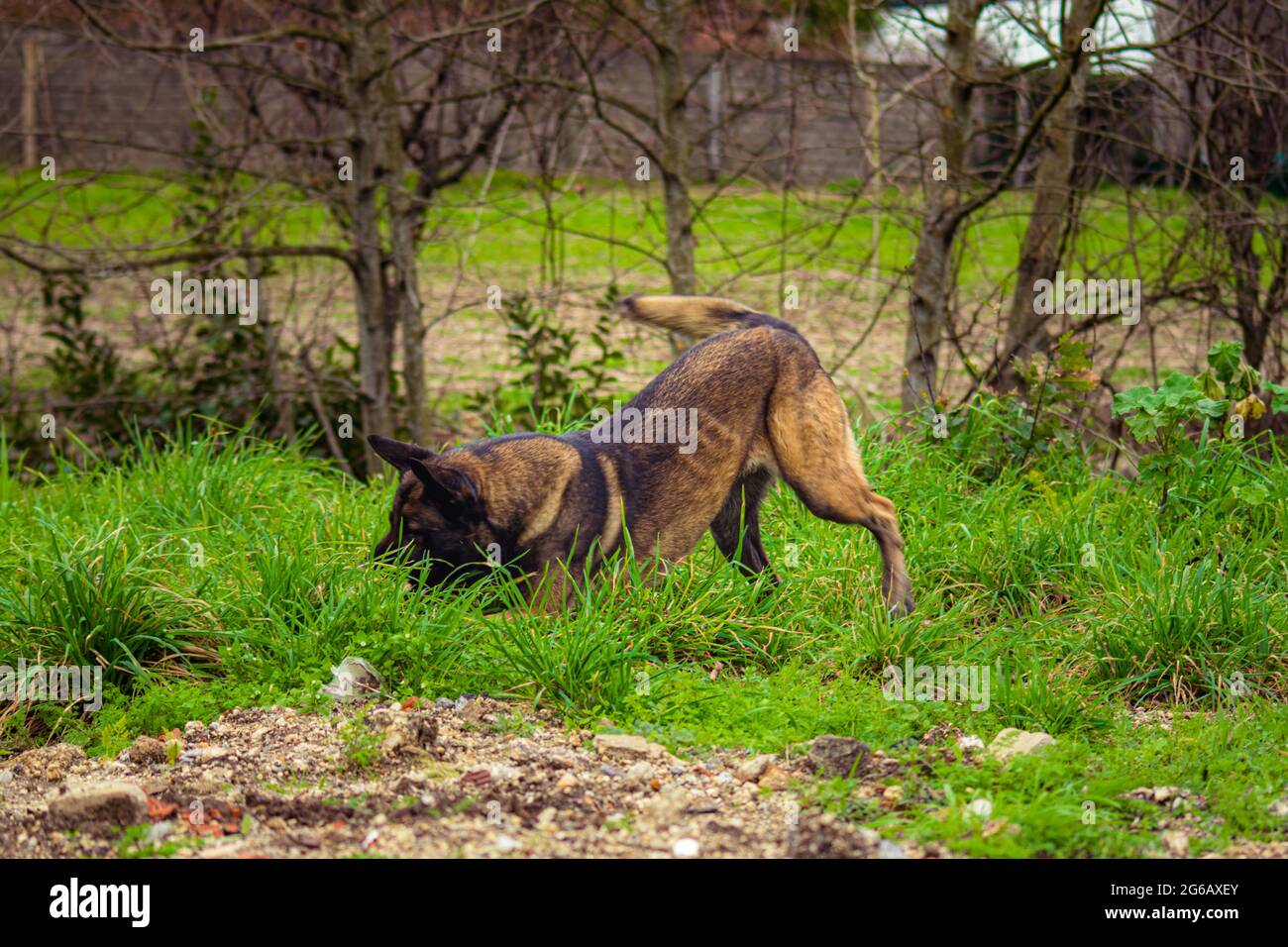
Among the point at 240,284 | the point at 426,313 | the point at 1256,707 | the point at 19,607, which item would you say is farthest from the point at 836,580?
the point at 426,313

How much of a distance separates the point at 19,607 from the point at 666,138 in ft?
16.4

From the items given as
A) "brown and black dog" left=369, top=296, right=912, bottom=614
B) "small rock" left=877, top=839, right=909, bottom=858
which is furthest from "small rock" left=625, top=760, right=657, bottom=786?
"brown and black dog" left=369, top=296, right=912, bottom=614

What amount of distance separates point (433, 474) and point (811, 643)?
1680mm

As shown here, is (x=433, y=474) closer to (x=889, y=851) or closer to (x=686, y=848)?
(x=686, y=848)

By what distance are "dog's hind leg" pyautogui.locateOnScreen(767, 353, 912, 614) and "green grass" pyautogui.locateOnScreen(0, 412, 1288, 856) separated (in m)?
0.21

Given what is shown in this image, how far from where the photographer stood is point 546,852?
3941 mm

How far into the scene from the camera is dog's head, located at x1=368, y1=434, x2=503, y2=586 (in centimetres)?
505

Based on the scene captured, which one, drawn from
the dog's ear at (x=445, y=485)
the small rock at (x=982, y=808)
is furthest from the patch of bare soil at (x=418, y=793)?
the dog's ear at (x=445, y=485)

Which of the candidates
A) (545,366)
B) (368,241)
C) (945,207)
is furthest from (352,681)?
(945,207)

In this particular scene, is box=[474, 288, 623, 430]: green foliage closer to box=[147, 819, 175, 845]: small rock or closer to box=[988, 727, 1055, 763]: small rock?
box=[988, 727, 1055, 763]: small rock

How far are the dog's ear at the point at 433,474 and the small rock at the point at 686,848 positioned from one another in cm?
168

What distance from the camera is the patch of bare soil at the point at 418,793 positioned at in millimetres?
4008

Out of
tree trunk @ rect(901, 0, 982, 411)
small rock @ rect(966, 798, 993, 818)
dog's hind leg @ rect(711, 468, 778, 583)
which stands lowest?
small rock @ rect(966, 798, 993, 818)

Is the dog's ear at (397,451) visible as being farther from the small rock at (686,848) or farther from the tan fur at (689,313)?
the small rock at (686,848)
